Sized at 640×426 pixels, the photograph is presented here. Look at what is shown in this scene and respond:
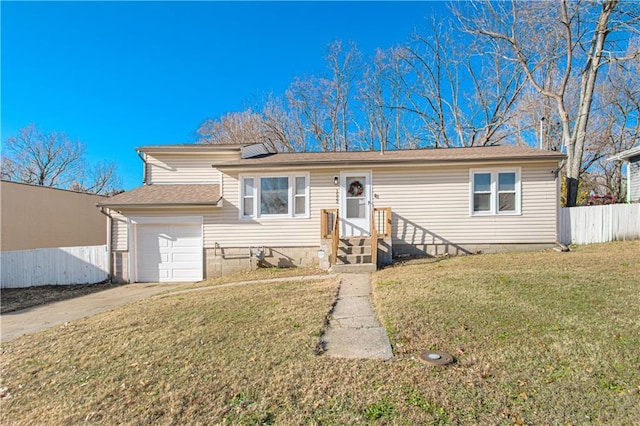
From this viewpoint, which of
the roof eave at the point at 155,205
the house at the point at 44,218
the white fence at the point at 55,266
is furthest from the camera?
the house at the point at 44,218

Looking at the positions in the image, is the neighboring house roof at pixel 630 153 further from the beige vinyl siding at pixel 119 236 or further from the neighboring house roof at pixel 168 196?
the beige vinyl siding at pixel 119 236

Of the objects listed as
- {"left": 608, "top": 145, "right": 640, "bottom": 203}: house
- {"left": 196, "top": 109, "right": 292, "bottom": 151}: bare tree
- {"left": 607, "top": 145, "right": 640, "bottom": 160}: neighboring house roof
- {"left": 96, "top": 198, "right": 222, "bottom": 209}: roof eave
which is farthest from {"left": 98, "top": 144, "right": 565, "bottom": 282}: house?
{"left": 196, "top": 109, "right": 292, "bottom": 151}: bare tree

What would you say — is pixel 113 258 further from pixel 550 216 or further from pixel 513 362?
pixel 550 216

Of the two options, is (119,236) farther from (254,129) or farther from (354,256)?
(254,129)

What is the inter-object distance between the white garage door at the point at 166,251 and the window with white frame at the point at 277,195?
220cm

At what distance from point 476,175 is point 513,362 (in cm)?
766

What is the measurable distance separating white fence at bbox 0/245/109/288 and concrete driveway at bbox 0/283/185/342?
1.73 meters

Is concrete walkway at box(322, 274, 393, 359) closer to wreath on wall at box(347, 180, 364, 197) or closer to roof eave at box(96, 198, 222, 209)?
wreath on wall at box(347, 180, 364, 197)

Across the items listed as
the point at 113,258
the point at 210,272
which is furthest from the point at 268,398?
the point at 113,258

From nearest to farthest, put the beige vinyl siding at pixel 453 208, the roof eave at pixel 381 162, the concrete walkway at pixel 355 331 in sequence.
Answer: the concrete walkway at pixel 355 331, the roof eave at pixel 381 162, the beige vinyl siding at pixel 453 208

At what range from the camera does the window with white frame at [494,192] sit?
963cm

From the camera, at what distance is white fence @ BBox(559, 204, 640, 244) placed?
10.2 metres

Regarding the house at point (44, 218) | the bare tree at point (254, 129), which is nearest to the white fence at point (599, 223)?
the bare tree at point (254, 129)

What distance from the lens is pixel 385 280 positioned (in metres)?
6.90
